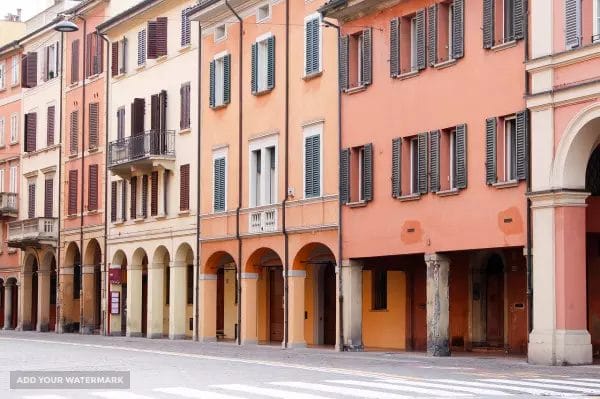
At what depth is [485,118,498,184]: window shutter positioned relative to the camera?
104 feet

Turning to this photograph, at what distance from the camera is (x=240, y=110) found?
4503cm

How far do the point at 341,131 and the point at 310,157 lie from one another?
1.97 metres

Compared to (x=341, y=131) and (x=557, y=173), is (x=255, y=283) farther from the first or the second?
(x=557, y=173)

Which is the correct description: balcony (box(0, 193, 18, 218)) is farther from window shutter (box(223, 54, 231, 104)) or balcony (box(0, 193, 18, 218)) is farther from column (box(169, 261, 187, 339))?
window shutter (box(223, 54, 231, 104))

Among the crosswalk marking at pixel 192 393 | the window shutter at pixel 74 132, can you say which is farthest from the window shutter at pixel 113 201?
A: the crosswalk marking at pixel 192 393

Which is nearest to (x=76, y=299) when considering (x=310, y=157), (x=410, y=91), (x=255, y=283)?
(x=255, y=283)

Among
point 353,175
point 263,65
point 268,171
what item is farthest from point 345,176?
point 263,65

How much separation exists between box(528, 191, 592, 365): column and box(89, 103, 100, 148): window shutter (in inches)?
1211

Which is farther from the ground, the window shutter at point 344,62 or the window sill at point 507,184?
the window shutter at point 344,62

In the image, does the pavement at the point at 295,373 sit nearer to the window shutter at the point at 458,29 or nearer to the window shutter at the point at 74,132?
the window shutter at the point at 458,29

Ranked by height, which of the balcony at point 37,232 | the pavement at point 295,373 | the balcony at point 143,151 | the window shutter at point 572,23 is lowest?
the pavement at point 295,373

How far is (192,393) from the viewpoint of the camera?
20438mm

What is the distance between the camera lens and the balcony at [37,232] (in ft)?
201

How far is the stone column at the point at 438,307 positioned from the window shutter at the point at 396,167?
220cm
